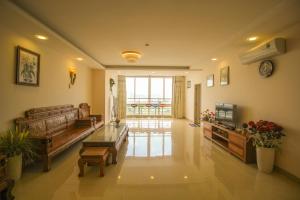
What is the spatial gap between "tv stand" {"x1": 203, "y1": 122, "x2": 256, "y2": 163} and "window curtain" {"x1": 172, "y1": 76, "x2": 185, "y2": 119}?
5197mm

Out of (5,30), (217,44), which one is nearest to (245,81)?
(217,44)

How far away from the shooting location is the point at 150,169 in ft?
10.4

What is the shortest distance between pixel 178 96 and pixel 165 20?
313 inches

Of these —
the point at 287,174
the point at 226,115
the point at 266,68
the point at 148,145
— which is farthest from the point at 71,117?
the point at 287,174

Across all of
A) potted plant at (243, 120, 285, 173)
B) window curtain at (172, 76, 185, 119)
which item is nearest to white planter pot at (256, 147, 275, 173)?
potted plant at (243, 120, 285, 173)

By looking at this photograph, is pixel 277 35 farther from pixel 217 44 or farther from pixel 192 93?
pixel 192 93

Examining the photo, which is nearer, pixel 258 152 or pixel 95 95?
pixel 258 152

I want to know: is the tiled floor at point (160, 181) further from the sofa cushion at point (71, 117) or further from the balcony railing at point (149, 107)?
the balcony railing at point (149, 107)

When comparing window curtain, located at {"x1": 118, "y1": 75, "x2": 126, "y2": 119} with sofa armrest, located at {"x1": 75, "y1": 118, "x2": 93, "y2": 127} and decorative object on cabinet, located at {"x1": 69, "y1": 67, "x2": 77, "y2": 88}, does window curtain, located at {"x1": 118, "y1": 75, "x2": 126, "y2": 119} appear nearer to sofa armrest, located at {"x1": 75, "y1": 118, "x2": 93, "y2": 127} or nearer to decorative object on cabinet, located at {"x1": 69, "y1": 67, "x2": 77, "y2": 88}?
decorative object on cabinet, located at {"x1": 69, "y1": 67, "x2": 77, "y2": 88}

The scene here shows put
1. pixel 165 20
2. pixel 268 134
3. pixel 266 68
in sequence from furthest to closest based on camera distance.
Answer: pixel 266 68
pixel 268 134
pixel 165 20

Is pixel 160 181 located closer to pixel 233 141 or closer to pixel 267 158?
pixel 267 158

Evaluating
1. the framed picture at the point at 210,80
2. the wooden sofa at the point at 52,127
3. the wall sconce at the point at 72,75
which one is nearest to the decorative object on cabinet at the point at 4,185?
the wooden sofa at the point at 52,127

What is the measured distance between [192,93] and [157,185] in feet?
22.6

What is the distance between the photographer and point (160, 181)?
8.95 ft
